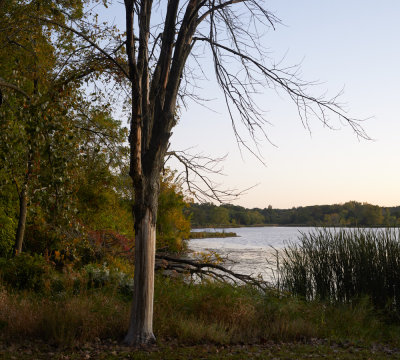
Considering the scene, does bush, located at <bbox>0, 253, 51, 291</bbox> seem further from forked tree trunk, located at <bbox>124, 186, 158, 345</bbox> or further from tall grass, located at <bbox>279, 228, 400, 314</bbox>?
tall grass, located at <bbox>279, 228, 400, 314</bbox>

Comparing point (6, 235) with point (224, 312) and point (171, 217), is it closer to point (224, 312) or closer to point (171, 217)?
point (224, 312)

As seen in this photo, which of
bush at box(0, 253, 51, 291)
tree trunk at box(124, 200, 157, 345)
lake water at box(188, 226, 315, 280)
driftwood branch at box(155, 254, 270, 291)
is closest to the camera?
tree trunk at box(124, 200, 157, 345)

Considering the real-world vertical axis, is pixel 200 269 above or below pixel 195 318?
above

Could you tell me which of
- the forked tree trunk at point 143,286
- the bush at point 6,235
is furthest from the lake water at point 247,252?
the bush at point 6,235

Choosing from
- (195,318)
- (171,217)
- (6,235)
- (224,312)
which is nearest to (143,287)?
(195,318)

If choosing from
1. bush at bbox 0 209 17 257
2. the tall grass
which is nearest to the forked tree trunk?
the tall grass

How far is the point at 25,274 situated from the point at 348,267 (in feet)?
24.9

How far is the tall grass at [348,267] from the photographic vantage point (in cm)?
1012

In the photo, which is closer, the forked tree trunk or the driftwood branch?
the forked tree trunk

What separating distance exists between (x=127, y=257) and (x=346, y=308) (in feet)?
24.1

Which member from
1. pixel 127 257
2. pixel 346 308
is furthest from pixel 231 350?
pixel 127 257

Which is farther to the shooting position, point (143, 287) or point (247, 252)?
point (247, 252)

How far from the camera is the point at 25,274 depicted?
8859mm

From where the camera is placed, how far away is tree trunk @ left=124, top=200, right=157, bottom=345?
605cm
